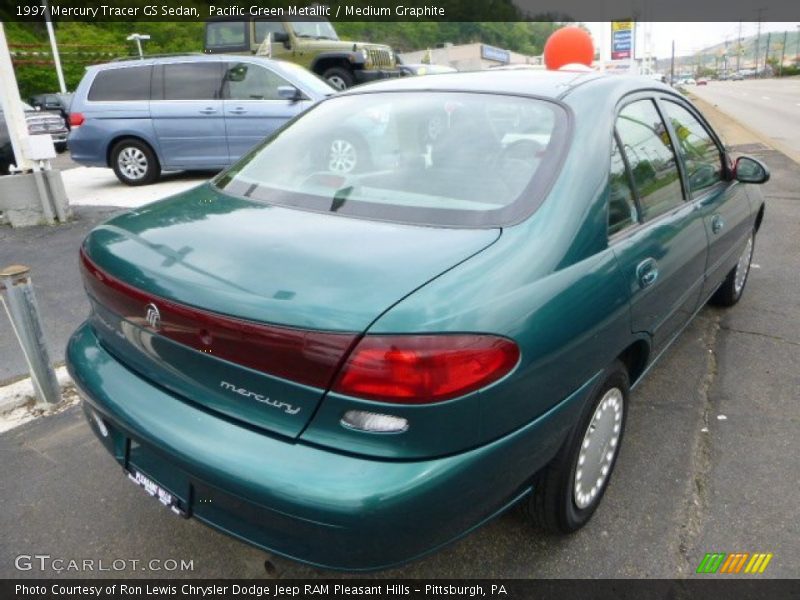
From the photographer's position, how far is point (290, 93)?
8.31 metres

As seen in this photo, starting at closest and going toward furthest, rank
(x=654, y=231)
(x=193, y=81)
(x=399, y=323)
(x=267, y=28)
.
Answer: (x=399, y=323)
(x=654, y=231)
(x=193, y=81)
(x=267, y=28)

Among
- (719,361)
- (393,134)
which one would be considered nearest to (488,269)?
(393,134)

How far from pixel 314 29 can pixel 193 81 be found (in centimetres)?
525

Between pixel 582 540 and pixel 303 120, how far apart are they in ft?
7.09

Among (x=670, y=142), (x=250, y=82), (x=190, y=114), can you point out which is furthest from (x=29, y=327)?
(x=250, y=82)

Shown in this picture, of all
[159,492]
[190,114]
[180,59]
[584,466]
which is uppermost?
[180,59]

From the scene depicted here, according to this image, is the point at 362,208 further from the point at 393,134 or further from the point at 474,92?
the point at 474,92

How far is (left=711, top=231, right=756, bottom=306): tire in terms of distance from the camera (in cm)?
420

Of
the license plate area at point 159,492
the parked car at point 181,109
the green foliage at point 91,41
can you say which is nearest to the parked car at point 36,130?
the parked car at point 181,109

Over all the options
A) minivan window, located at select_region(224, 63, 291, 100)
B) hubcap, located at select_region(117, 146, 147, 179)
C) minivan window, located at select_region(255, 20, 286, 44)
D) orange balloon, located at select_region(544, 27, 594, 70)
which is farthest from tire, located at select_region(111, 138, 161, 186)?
orange balloon, located at select_region(544, 27, 594, 70)

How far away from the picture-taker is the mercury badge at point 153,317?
5.97 feet

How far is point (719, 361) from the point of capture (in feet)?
12.1

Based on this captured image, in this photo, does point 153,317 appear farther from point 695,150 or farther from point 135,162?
point 135,162

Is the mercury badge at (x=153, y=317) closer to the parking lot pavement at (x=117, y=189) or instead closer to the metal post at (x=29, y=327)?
the metal post at (x=29, y=327)
